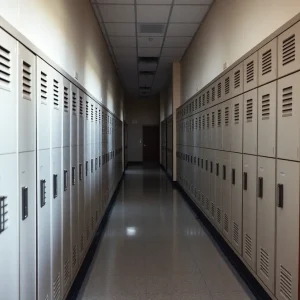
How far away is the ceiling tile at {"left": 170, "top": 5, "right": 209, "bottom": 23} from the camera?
580 centimetres

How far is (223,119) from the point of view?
4469 millimetres

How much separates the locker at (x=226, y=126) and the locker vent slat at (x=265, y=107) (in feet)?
3.66

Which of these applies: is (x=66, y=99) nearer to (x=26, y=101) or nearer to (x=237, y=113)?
(x=26, y=101)

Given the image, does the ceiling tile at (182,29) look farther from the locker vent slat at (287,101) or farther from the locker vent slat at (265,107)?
the locker vent slat at (287,101)

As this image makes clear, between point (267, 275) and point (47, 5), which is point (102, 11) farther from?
point (267, 275)

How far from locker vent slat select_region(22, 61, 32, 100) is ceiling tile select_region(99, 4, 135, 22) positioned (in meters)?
4.08

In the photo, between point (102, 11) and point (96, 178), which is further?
point (102, 11)

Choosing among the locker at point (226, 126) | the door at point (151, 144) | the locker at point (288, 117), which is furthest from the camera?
the door at point (151, 144)

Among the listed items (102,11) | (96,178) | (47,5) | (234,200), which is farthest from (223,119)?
(102,11)

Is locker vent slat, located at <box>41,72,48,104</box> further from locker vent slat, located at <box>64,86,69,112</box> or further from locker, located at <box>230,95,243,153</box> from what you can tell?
locker, located at <box>230,95,243,153</box>

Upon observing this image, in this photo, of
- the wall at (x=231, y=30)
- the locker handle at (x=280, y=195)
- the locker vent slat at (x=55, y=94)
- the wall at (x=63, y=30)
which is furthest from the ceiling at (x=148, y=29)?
the locker handle at (x=280, y=195)

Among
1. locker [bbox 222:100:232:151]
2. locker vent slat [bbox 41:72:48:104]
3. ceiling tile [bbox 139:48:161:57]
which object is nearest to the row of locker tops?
locker [bbox 222:100:232:151]

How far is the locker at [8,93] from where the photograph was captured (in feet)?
5.10

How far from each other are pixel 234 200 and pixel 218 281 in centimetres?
89
